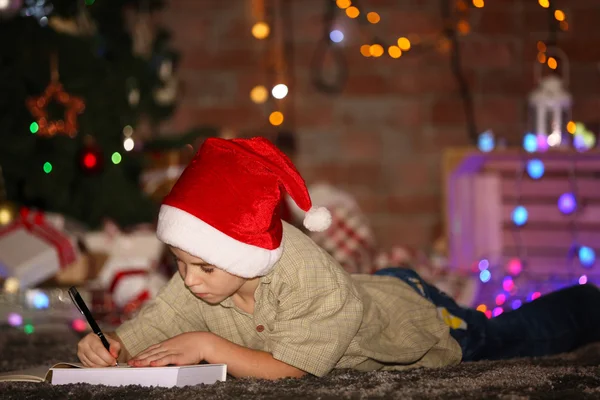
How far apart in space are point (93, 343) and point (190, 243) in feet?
0.75

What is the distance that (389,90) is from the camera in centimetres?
342

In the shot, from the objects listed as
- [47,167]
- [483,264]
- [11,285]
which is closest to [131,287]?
[11,285]

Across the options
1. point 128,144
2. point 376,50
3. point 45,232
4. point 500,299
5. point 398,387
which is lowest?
point 398,387

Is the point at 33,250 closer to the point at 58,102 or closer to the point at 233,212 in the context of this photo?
the point at 58,102

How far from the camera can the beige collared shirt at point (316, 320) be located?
1.26 meters

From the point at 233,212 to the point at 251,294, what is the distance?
0.16 m

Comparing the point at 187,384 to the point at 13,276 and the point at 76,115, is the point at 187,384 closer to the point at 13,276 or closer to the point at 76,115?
the point at 13,276

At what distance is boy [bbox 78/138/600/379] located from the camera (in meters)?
1.25

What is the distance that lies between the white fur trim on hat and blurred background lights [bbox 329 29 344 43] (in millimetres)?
2244

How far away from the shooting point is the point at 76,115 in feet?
8.71

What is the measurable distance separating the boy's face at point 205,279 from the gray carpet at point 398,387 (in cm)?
14

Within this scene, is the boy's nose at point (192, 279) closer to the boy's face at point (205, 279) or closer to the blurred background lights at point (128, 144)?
the boy's face at point (205, 279)

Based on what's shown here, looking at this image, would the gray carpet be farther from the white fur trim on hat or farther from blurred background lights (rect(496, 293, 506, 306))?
blurred background lights (rect(496, 293, 506, 306))

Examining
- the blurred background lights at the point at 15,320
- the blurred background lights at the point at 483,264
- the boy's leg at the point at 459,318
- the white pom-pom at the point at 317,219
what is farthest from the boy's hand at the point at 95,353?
the blurred background lights at the point at 483,264
